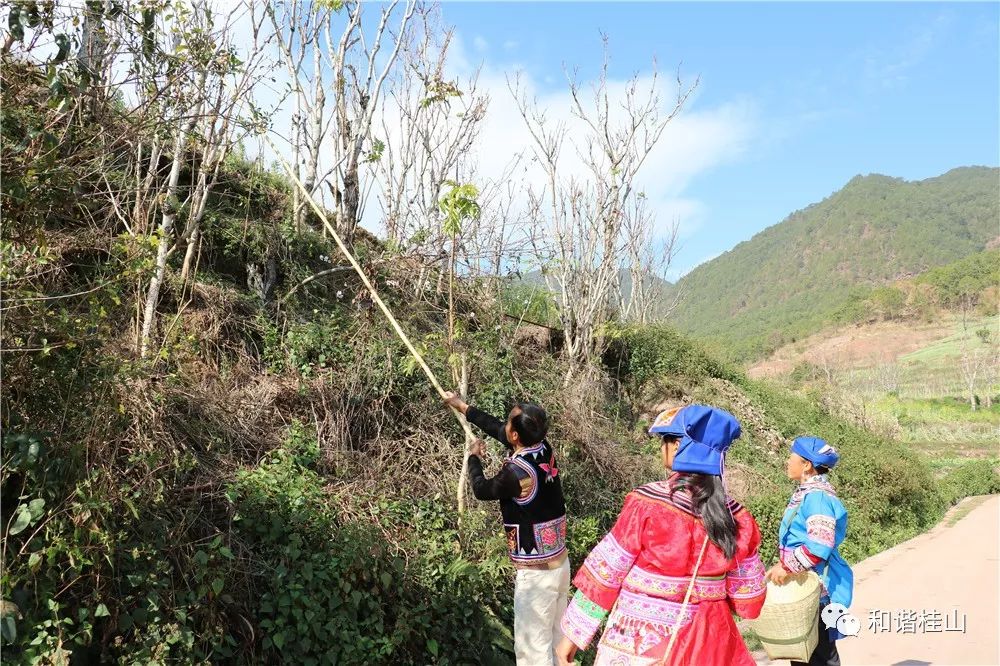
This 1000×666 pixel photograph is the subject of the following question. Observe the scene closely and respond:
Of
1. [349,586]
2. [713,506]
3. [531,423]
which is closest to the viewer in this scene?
[713,506]

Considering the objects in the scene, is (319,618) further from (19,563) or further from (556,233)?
(556,233)

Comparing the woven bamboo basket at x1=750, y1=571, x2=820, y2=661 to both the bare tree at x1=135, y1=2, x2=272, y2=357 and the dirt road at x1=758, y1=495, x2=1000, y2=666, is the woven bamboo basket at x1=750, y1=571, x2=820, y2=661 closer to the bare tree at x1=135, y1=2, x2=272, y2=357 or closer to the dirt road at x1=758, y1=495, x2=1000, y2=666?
the dirt road at x1=758, y1=495, x2=1000, y2=666

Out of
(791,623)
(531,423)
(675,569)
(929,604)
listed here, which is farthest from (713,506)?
(929,604)

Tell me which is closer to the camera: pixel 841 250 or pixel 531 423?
pixel 531 423

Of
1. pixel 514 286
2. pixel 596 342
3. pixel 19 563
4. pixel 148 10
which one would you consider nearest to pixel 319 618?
pixel 19 563

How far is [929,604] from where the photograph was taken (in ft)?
23.2

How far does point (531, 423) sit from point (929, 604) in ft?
18.6

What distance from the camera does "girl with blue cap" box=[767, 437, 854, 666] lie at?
3791 mm

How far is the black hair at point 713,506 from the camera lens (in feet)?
8.37

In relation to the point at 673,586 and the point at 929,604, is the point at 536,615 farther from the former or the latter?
the point at 929,604

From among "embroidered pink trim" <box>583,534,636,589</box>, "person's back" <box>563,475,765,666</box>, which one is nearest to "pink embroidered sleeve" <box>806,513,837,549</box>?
"person's back" <box>563,475,765,666</box>

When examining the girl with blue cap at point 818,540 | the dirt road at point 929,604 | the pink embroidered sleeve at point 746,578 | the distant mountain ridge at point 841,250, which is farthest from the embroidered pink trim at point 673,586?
the distant mountain ridge at point 841,250

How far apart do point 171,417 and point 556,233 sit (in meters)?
6.94

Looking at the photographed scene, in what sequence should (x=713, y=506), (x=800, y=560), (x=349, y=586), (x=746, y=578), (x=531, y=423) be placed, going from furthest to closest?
(x=349, y=586) < (x=531, y=423) < (x=800, y=560) < (x=746, y=578) < (x=713, y=506)
